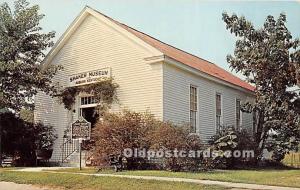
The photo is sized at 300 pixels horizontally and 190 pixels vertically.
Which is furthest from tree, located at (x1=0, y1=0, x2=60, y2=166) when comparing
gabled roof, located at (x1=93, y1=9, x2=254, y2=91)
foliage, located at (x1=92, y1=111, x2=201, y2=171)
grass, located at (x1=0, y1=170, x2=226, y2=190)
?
grass, located at (x1=0, y1=170, x2=226, y2=190)

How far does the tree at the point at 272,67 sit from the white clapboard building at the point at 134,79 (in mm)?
1798

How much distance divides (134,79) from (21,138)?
576cm

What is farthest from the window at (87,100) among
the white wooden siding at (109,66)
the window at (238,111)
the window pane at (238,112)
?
the window pane at (238,112)

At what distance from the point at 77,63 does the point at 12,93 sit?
3.09m

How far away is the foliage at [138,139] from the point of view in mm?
14500

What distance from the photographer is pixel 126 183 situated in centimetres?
1075

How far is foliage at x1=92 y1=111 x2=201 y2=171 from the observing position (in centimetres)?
1450

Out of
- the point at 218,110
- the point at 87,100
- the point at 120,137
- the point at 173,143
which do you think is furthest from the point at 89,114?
the point at 173,143

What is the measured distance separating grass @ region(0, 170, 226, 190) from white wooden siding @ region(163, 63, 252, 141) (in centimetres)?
547

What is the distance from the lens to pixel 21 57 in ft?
62.7

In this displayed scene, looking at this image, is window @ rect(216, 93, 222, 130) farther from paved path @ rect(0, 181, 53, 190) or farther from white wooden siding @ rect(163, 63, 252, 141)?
paved path @ rect(0, 181, 53, 190)

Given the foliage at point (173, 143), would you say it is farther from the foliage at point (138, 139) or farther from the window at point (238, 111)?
the window at point (238, 111)

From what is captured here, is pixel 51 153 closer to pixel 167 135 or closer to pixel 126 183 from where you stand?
pixel 167 135

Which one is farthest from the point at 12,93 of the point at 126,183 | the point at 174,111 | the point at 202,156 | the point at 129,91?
the point at 126,183
